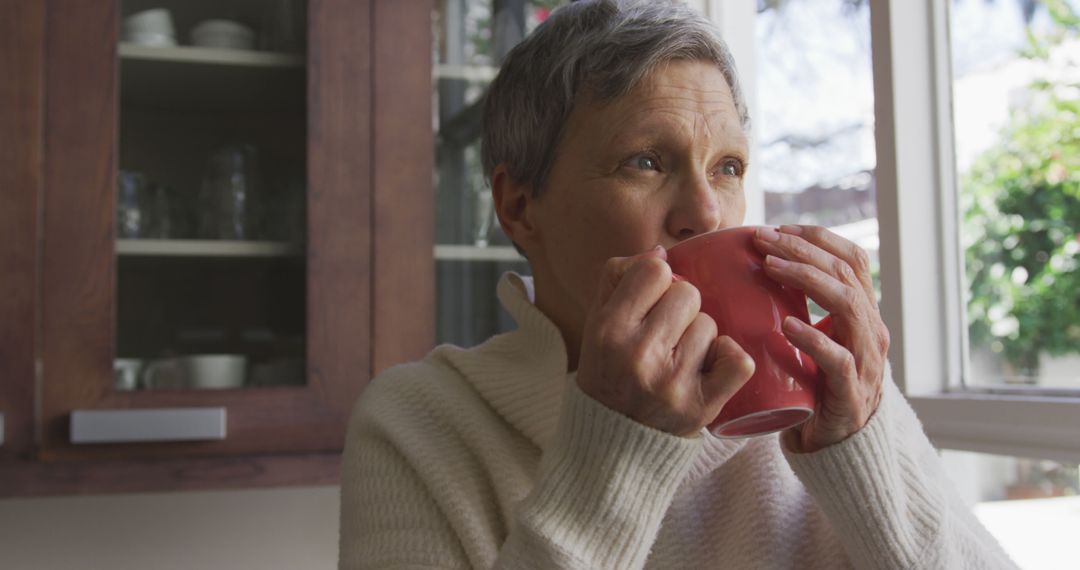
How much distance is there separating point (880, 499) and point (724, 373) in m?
0.23

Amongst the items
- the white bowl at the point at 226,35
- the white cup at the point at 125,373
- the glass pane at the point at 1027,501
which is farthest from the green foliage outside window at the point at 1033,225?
the white cup at the point at 125,373

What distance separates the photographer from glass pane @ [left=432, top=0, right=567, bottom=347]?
1.66m

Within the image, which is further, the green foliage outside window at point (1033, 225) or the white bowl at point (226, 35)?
the white bowl at point (226, 35)

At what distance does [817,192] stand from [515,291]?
2.91ft

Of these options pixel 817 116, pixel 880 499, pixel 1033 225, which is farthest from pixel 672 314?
pixel 817 116

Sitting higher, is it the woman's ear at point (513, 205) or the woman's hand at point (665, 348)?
the woman's ear at point (513, 205)

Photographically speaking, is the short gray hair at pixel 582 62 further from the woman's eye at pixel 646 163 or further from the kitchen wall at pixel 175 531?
the kitchen wall at pixel 175 531

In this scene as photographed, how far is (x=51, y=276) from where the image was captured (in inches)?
57.1

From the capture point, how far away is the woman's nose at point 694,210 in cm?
80

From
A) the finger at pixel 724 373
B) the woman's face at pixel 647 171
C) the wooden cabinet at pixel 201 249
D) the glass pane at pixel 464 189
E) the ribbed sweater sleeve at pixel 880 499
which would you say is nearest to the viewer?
the finger at pixel 724 373

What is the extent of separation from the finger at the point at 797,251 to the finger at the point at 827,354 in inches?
1.6

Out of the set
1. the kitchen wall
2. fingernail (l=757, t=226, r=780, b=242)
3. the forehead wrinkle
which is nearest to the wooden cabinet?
the kitchen wall

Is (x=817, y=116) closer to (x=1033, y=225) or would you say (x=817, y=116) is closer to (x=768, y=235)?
(x=1033, y=225)

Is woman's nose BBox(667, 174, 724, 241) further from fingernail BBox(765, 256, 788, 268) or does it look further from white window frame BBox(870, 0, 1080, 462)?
white window frame BBox(870, 0, 1080, 462)
